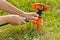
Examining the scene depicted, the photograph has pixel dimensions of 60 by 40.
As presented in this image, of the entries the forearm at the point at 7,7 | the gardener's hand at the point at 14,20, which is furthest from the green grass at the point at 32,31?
the gardener's hand at the point at 14,20

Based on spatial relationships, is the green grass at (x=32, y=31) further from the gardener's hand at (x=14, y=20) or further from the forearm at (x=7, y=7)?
the gardener's hand at (x=14, y=20)

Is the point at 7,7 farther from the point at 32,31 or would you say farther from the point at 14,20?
the point at 32,31

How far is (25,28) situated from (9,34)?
0.83 ft

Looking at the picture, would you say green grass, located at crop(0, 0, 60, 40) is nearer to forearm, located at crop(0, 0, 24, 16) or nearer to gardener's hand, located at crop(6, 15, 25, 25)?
forearm, located at crop(0, 0, 24, 16)

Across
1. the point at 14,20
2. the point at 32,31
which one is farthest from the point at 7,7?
the point at 32,31

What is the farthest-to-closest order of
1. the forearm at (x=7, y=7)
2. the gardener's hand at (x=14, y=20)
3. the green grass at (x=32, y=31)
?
1. the green grass at (x=32, y=31)
2. the forearm at (x=7, y=7)
3. the gardener's hand at (x=14, y=20)

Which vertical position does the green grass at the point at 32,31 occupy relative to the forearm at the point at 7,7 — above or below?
below

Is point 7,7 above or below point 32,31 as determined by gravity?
above

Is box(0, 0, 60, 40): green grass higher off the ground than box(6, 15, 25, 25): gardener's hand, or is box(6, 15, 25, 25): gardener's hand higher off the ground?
box(6, 15, 25, 25): gardener's hand

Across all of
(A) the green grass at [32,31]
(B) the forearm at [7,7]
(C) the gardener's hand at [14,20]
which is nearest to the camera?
(C) the gardener's hand at [14,20]

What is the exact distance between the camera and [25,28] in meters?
3.73

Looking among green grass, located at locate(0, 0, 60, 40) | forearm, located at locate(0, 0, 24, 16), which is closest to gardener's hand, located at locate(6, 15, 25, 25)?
forearm, located at locate(0, 0, 24, 16)

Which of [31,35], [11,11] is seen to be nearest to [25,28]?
[31,35]

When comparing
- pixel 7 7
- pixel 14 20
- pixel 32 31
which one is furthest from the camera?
pixel 32 31
